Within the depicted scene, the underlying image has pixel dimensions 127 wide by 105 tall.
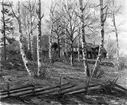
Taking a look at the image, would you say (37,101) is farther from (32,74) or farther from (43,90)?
(32,74)

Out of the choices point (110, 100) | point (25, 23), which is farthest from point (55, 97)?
point (25, 23)

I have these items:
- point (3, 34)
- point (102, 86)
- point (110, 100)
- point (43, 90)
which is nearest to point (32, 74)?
point (43, 90)

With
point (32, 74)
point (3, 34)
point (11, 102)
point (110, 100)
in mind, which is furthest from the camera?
point (3, 34)

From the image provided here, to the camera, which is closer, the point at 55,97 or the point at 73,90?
the point at 55,97

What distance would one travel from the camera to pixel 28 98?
714 centimetres

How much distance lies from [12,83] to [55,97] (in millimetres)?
3659

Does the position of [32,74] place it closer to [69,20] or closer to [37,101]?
[37,101]

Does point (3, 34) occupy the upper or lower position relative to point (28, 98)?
upper

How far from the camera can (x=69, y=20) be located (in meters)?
22.8

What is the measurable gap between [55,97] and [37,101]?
3.13 feet

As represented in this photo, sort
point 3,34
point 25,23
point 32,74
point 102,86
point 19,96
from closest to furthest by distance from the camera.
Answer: point 19,96, point 102,86, point 32,74, point 3,34, point 25,23

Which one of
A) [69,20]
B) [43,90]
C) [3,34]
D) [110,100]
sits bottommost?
[110,100]

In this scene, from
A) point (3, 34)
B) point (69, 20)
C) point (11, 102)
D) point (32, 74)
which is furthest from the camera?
point (3, 34)

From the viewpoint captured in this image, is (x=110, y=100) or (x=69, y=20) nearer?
(x=110, y=100)
